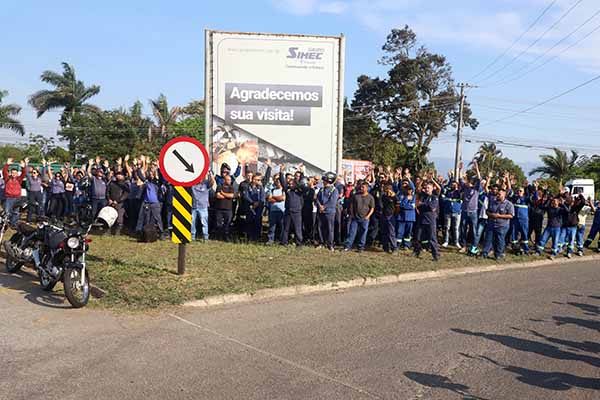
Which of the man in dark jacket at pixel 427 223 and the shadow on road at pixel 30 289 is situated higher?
the man in dark jacket at pixel 427 223

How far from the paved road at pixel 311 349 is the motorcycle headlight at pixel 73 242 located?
2.77 feet

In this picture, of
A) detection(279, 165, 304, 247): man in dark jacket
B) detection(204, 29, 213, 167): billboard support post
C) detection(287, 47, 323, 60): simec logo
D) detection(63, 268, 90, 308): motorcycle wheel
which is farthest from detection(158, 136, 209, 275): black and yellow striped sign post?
detection(287, 47, 323, 60): simec logo

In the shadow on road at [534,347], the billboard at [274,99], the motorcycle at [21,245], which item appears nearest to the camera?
the shadow on road at [534,347]

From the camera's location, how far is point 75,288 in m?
7.67

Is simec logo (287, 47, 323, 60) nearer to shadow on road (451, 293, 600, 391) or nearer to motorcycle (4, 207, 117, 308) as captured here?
motorcycle (4, 207, 117, 308)

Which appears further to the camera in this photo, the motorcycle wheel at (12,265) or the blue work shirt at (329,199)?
the blue work shirt at (329,199)

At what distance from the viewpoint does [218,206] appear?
1401 centimetres

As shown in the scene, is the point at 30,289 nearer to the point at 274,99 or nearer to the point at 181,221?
the point at 181,221

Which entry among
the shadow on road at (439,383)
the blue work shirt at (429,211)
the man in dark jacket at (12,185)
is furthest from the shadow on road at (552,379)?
the man in dark jacket at (12,185)

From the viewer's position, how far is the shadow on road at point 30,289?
796 cm

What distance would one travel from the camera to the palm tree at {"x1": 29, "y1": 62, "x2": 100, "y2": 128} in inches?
1703

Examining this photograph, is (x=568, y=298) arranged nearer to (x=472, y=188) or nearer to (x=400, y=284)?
(x=400, y=284)

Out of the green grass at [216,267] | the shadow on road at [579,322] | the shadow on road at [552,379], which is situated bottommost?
the shadow on road at [552,379]

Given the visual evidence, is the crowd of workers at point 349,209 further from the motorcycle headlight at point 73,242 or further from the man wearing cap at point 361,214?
the motorcycle headlight at point 73,242
